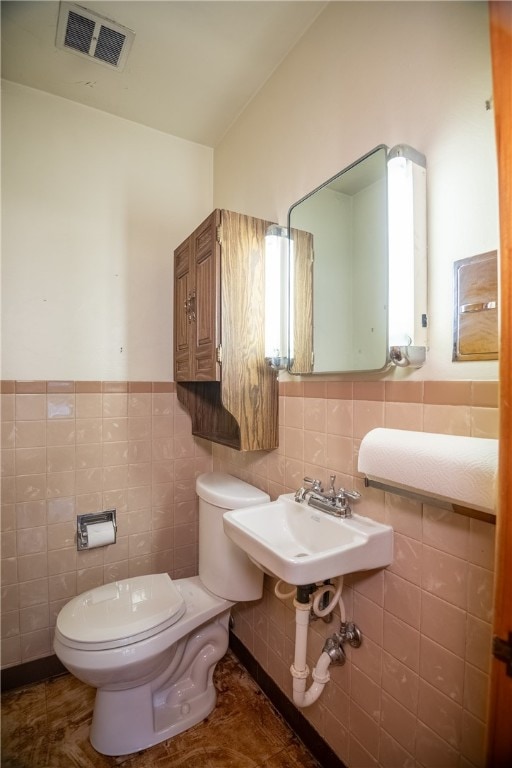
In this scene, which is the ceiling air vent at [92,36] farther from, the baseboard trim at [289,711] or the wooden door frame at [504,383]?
the baseboard trim at [289,711]

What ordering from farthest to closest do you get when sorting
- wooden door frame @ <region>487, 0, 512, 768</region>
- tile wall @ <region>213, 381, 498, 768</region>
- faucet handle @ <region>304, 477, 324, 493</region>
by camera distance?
faucet handle @ <region>304, 477, 324, 493</region>, tile wall @ <region>213, 381, 498, 768</region>, wooden door frame @ <region>487, 0, 512, 768</region>

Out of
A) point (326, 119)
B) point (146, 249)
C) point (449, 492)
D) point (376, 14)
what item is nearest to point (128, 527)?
point (146, 249)

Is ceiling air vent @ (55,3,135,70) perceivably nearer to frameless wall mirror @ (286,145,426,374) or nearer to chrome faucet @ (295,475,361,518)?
frameless wall mirror @ (286,145,426,374)

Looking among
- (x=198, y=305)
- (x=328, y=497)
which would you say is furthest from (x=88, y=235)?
(x=328, y=497)

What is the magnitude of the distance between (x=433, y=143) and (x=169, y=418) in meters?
1.57

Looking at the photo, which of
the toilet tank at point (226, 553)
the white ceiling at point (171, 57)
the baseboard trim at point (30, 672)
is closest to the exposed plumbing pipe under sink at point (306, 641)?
the toilet tank at point (226, 553)

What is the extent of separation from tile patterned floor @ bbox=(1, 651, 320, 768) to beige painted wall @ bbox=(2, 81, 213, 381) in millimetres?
1383

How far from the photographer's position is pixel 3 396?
1.53 m

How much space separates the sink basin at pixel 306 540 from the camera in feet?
2.81

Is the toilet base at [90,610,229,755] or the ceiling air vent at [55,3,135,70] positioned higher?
the ceiling air vent at [55,3,135,70]

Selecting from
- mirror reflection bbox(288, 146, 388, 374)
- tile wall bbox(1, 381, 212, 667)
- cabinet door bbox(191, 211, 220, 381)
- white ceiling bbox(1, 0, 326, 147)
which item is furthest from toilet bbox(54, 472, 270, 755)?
white ceiling bbox(1, 0, 326, 147)

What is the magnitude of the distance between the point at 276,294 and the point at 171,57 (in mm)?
1052

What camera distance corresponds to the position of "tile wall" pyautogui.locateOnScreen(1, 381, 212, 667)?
1552mm

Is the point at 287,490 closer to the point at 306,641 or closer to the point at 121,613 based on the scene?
the point at 306,641
